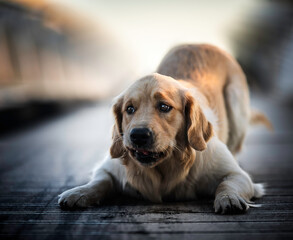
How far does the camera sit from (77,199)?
9.51 ft

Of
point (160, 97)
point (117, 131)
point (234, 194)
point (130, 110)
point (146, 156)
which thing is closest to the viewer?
point (234, 194)

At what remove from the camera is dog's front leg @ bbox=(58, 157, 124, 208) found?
2889mm

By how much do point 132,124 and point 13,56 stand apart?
1197cm

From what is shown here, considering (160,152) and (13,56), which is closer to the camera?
(160,152)

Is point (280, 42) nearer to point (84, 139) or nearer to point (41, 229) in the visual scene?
point (84, 139)

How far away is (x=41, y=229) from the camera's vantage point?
7.76 ft

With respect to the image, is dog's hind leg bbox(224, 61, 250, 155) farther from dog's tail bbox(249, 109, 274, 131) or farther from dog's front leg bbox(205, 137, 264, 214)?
dog's front leg bbox(205, 137, 264, 214)

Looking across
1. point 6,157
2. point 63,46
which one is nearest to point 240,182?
point 6,157

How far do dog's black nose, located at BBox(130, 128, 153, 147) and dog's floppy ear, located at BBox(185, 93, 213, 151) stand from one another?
16.9 inches

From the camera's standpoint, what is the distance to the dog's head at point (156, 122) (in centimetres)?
278

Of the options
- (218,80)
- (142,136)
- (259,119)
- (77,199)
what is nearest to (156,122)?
(142,136)

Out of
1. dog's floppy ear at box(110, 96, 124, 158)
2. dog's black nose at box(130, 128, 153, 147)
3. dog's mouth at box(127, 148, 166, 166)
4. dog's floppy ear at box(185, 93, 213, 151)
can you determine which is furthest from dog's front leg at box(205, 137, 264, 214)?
dog's floppy ear at box(110, 96, 124, 158)

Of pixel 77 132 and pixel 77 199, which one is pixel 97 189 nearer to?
pixel 77 199

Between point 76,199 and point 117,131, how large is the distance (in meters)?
0.72
